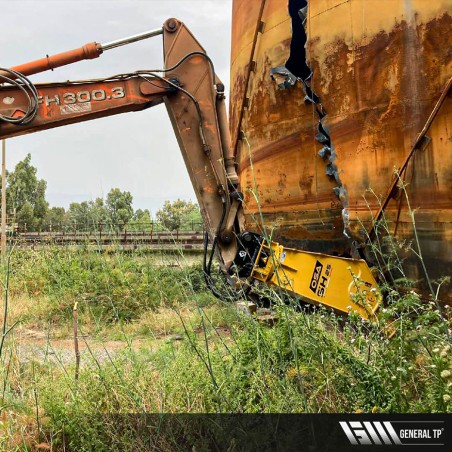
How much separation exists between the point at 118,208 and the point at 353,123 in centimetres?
273

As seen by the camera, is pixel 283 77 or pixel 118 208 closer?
pixel 118 208

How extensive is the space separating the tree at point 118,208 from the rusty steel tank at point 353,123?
97 cm

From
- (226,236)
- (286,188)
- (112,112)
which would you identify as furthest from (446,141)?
(112,112)

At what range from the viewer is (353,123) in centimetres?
502

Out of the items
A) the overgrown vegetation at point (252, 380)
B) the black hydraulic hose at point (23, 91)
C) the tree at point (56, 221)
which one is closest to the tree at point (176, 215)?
the overgrown vegetation at point (252, 380)

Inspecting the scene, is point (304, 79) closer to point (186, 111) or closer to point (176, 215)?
point (186, 111)

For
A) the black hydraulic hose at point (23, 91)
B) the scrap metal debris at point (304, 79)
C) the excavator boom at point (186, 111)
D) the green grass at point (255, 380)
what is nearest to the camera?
the green grass at point (255, 380)

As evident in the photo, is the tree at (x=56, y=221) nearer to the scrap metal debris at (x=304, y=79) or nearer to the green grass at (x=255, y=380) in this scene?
the green grass at (x=255, y=380)

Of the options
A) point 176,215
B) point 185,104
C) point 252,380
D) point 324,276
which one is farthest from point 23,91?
point 252,380

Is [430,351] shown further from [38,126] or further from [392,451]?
[38,126]

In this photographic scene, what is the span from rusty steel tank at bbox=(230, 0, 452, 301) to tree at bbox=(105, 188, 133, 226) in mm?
973

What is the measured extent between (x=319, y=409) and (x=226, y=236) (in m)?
4.29

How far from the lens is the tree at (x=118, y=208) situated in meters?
3.57

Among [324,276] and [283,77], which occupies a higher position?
[283,77]
